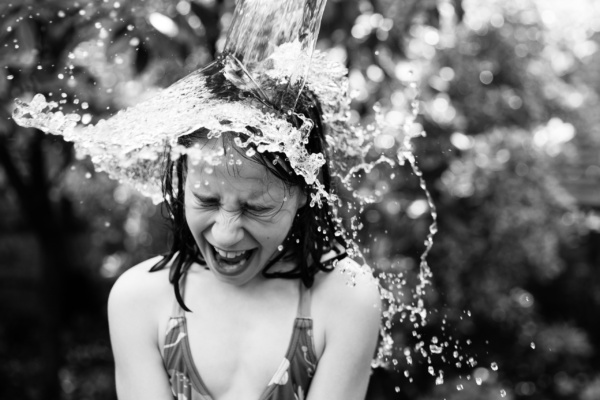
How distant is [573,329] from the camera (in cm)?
488

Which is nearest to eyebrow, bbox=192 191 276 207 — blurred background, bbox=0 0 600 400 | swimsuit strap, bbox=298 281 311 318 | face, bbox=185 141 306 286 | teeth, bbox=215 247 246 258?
face, bbox=185 141 306 286

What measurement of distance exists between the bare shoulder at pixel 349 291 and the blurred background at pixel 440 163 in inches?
9.0

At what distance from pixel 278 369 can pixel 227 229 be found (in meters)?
0.39

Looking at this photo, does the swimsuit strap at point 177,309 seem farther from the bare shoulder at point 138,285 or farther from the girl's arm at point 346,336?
the girl's arm at point 346,336

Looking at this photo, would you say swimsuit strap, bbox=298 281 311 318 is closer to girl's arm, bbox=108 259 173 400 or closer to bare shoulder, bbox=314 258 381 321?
bare shoulder, bbox=314 258 381 321

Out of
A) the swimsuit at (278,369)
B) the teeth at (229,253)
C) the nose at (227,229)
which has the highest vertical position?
the nose at (227,229)

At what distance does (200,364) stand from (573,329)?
3.63 meters

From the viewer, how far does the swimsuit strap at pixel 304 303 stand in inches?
73.9

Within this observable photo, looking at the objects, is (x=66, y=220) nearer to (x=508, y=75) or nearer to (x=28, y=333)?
(x=28, y=333)

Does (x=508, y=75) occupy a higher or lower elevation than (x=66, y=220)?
higher

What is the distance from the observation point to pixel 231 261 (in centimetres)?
177

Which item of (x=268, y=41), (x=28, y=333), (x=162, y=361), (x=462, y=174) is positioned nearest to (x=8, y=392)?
(x=28, y=333)

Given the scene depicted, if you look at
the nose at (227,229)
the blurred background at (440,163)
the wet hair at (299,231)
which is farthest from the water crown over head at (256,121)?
the blurred background at (440,163)

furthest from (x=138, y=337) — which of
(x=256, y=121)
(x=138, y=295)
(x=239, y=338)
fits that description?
(x=256, y=121)
